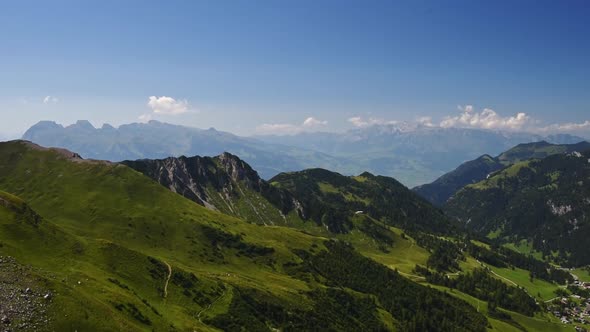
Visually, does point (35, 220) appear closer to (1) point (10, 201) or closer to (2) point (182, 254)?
(1) point (10, 201)

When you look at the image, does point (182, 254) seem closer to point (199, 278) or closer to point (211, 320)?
point (199, 278)

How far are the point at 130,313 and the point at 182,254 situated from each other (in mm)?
102201

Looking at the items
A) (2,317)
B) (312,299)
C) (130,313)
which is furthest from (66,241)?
Answer: (312,299)

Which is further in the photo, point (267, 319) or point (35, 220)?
point (267, 319)

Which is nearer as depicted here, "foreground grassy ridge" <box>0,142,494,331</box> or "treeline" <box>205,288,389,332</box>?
"foreground grassy ridge" <box>0,142,494,331</box>

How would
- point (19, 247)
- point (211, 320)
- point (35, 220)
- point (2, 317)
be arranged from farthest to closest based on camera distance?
point (211, 320) < point (35, 220) < point (19, 247) < point (2, 317)

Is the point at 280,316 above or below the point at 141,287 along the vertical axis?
below

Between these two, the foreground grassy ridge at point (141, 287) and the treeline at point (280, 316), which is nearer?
the foreground grassy ridge at point (141, 287)

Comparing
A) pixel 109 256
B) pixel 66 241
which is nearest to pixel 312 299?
pixel 109 256

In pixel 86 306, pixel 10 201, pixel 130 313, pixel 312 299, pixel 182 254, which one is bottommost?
pixel 312 299

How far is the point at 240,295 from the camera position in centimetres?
15112

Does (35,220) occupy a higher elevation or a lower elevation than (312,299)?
higher

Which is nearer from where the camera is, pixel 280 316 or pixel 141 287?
pixel 141 287

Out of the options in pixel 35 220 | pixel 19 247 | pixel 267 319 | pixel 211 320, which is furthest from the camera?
pixel 267 319
